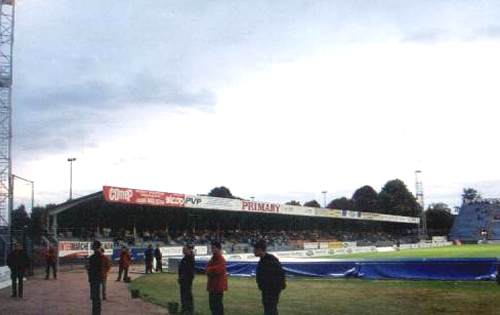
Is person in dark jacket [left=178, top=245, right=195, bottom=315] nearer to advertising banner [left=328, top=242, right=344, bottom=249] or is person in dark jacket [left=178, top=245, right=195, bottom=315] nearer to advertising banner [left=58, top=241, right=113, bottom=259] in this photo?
advertising banner [left=58, top=241, right=113, bottom=259]

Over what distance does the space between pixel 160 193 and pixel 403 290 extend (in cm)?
2751

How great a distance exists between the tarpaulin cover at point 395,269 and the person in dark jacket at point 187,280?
1330 centimetres

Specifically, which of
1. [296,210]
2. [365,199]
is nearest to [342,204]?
[365,199]

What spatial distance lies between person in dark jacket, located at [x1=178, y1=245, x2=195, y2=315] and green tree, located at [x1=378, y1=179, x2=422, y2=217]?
12473 cm

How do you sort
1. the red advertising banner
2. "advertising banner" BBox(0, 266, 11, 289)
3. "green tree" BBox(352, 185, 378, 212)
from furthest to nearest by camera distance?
"green tree" BBox(352, 185, 378, 212), the red advertising banner, "advertising banner" BBox(0, 266, 11, 289)

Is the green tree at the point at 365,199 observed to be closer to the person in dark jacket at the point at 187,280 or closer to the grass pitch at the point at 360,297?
the grass pitch at the point at 360,297

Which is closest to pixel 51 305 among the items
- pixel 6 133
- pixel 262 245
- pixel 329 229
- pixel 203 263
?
pixel 262 245

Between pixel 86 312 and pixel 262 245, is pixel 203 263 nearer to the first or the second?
pixel 86 312

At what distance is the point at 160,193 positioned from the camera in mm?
44438

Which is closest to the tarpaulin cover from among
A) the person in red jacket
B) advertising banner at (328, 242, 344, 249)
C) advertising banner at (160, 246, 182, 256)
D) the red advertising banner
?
the red advertising banner

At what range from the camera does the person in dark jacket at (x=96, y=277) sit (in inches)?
515

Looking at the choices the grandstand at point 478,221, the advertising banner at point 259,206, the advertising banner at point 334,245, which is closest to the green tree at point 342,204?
the grandstand at point 478,221

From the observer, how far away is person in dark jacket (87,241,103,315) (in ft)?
42.9

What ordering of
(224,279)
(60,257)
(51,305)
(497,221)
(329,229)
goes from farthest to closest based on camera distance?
(497,221) < (329,229) < (60,257) < (51,305) < (224,279)
